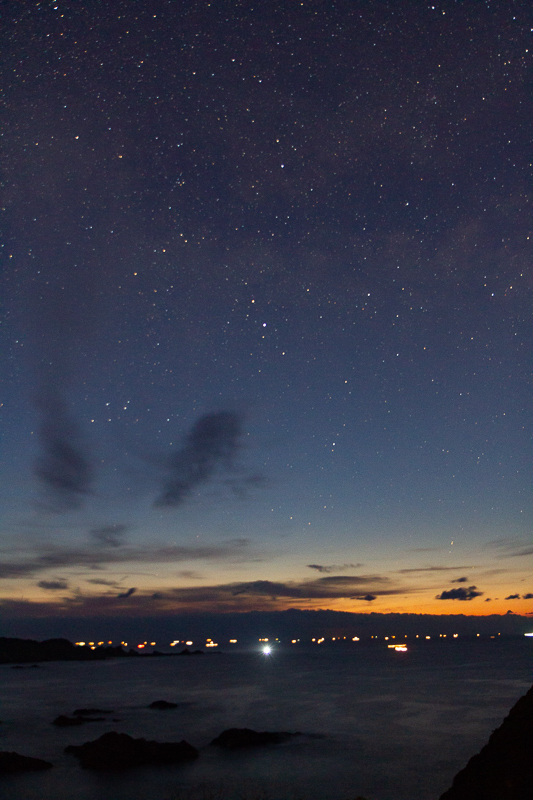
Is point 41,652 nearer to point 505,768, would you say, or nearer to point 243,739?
point 243,739

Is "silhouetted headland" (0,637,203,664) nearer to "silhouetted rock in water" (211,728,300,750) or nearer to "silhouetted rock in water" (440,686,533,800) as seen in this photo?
"silhouetted rock in water" (211,728,300,750)

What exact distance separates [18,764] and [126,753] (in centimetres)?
537

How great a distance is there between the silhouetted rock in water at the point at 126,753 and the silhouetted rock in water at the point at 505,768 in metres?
24.0

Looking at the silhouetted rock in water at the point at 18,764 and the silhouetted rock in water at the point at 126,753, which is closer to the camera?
the silhouetted rock in water at the point at 18,764

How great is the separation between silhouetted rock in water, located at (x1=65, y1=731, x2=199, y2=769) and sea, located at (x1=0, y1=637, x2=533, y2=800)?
73 cm

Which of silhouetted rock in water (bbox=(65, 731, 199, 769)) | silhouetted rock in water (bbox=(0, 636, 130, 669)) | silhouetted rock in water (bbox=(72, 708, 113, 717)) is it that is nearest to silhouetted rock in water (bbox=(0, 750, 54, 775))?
silhouetted rock in water (bbox=(65, 731, 199, 769))

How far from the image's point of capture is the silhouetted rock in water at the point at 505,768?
8531 millimetres

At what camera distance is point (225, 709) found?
54.5 meters

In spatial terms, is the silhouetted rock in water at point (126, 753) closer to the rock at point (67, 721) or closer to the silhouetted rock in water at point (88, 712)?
the rock at point (67, 721)

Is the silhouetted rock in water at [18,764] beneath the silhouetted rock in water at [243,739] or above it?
above

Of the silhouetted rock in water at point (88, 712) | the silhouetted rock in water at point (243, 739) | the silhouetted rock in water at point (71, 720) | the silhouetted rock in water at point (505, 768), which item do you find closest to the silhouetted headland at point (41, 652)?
the silhouetted rock in water at point (88, 712)

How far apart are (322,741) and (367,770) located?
322 inches

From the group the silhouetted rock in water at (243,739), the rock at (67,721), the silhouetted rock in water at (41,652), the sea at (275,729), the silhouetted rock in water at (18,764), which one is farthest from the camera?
the silhouetted rock in water at (41,652)

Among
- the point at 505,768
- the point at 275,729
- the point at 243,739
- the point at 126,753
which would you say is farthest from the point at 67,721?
the point at 505,768
